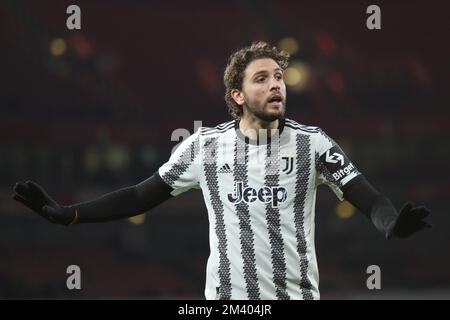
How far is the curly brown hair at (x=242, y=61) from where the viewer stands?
4.37m

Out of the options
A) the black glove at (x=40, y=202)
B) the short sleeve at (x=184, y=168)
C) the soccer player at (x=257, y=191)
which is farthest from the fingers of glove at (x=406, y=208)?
the black glove at (x=40, y=202)

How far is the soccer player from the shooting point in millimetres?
3988

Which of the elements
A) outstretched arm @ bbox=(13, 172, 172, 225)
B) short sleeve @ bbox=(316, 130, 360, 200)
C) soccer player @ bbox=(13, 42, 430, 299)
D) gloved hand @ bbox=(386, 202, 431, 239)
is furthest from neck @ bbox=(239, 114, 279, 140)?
gloved hand @ bbox=(386, 202, 431, 239)

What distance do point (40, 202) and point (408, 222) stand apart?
6.26 feet

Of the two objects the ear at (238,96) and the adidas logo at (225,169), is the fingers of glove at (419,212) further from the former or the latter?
the ear at (238,96)

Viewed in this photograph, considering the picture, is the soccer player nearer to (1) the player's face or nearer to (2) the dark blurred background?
(1) the player's face

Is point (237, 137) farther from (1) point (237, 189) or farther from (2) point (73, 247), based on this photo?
(2) point (73, 247)

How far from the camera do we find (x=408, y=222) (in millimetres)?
3527

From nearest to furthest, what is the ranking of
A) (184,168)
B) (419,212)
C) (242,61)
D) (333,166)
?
(419,212)
(333,166)
(184,168)
(242,61)

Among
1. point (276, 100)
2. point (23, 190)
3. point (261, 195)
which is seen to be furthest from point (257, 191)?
point (23, 190)

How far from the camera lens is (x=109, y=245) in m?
19.7

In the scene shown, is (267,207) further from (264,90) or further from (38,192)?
(38,192)

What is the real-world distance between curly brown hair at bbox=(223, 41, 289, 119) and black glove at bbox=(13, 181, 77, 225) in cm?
111

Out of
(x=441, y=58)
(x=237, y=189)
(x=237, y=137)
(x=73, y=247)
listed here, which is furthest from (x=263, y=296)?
(x=441, y=58)
